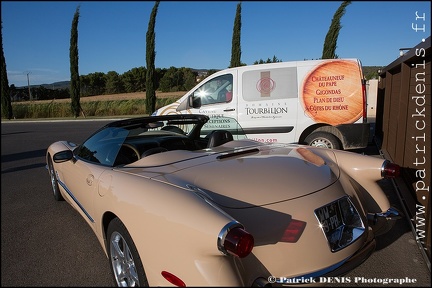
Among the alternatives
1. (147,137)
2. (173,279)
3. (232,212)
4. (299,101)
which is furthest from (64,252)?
(299,101)

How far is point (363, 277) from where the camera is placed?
243 centimetres

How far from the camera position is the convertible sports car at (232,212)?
5.21ft

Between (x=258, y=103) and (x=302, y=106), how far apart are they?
2.86 ft

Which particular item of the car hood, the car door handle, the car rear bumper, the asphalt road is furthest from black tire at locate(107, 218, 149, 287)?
the car rear bumper

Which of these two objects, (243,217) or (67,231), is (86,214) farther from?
(243,217)

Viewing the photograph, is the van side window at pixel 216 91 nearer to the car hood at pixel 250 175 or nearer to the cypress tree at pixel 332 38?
the car hood at pixel 250 175

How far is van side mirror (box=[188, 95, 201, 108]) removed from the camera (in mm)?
6898

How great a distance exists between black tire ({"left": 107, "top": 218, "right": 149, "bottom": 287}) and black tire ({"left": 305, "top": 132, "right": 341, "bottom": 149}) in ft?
→ 15.8

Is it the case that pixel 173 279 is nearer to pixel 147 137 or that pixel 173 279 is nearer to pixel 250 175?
pixel 250 175

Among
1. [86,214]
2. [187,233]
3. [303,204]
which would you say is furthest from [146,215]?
[86,214]

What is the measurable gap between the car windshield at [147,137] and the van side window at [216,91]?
2713mm

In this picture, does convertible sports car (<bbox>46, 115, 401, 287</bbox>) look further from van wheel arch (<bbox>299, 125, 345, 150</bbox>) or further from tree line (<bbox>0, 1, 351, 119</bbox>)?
van wheel arch (<bbox>299, 125, 345, 150</bbox>)

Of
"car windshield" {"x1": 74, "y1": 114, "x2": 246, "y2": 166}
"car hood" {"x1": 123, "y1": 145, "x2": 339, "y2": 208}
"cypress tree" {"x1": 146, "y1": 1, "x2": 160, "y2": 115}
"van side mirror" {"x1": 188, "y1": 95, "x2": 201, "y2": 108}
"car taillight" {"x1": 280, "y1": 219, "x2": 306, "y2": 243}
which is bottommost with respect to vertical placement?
"car taillight" {"x1": 280, "y1": 219, "x2": 306, "y2": 243}

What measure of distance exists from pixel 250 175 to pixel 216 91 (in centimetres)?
481
